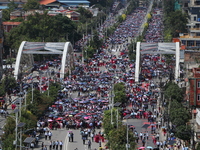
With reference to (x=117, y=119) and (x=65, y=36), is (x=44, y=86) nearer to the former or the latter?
(x=117, y=119)

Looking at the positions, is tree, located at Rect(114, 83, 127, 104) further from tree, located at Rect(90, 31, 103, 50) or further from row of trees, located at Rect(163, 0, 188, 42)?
row of trees, located at Rect(163, 0, 188, 42)

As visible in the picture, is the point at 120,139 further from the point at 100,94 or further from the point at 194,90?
the point at 100,94

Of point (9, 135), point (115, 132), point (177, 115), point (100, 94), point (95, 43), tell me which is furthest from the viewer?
point (95, 43)

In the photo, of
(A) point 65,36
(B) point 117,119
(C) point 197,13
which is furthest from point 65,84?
(C) point 197,13

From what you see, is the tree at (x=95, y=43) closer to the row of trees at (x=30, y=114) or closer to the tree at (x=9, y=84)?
the tree at (x=9, y=84)

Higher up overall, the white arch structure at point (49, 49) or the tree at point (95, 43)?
the white arch structure at point (49, 49)

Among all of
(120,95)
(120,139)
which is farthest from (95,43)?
(120,139)

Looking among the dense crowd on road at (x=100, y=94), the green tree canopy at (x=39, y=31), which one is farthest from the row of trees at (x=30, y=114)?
the green tree canopy at (x=39, y=31)
